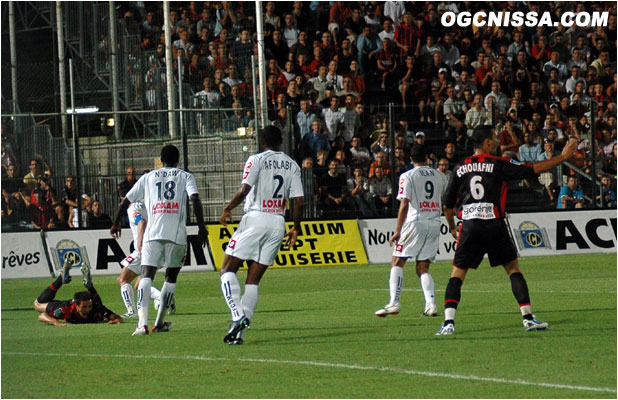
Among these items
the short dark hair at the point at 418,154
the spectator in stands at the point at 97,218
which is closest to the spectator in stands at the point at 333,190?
the spectator in stands at the point at 97,218

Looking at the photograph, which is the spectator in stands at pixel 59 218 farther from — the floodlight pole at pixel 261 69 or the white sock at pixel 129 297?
the white sock at pixel 129 297

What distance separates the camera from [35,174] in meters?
23.4

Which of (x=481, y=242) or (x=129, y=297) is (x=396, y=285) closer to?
(x=481, y=242)

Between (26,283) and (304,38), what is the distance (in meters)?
10.5

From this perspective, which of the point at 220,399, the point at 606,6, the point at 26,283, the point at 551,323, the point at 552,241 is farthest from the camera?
the point at 606,6

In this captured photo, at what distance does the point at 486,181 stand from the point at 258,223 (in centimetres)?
236

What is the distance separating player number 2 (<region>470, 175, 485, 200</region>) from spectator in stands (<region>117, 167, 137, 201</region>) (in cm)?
1311

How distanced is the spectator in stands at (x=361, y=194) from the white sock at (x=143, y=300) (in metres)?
12.3

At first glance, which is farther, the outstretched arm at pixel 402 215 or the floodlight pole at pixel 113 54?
the floodlight pole at pixel 113 54

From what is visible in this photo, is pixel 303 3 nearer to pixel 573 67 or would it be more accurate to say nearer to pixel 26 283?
pixel 573 67

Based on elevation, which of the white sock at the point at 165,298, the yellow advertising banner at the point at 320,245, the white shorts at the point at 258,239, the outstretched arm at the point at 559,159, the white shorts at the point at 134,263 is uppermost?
the outstretched arm at the point at 559,159

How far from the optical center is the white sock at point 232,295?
1029 cm

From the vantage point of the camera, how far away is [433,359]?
885cm

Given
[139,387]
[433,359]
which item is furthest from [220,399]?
[433,359]
